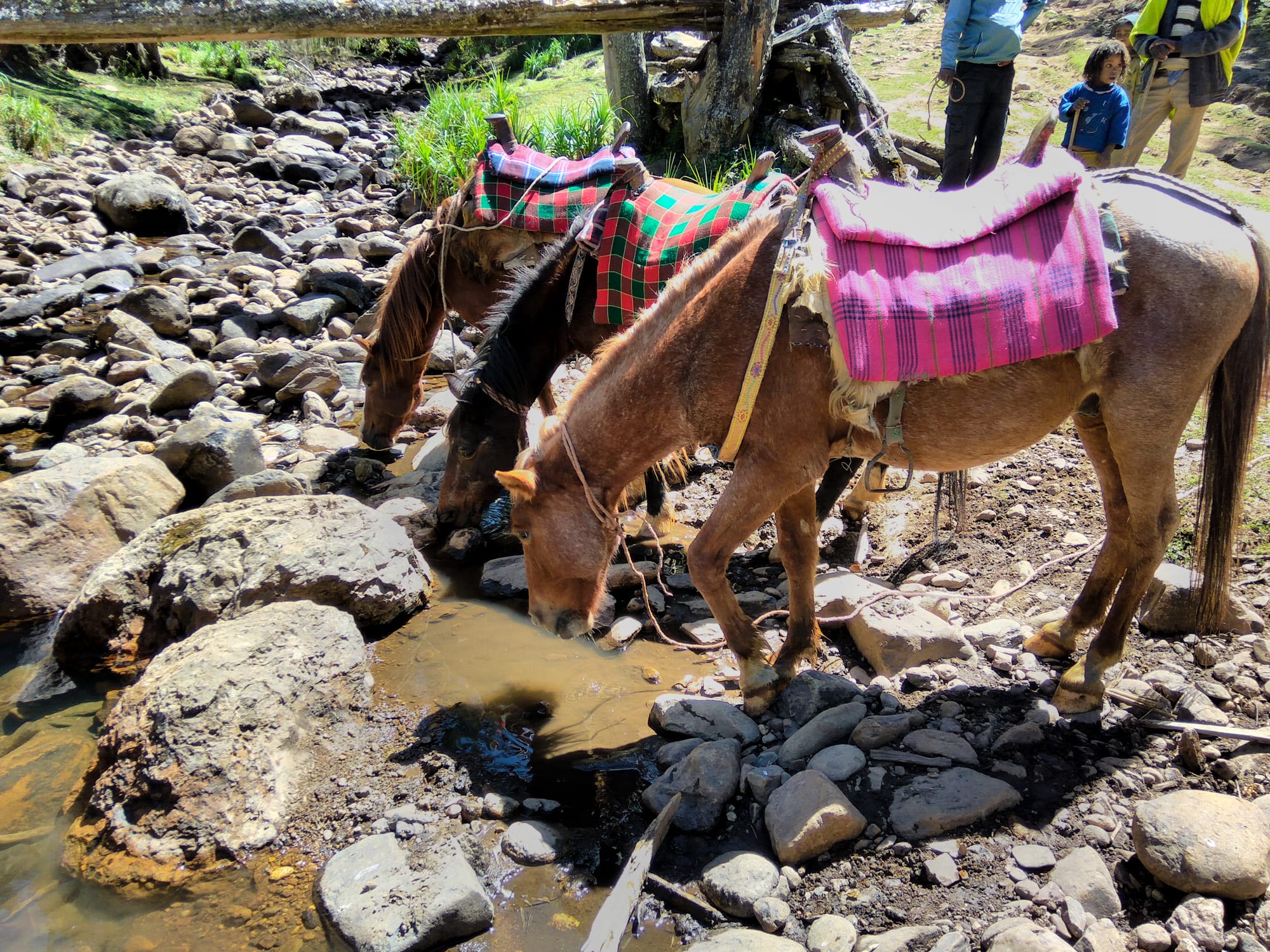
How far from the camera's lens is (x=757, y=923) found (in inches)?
107

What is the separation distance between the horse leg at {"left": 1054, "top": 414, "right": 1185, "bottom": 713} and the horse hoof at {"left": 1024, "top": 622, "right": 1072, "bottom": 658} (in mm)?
269

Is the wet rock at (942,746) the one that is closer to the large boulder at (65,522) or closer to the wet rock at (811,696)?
the wet rock at (811,696)

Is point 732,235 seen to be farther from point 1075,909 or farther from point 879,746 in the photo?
point 1075,909

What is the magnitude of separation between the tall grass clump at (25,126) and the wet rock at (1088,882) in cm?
Answer: 1554

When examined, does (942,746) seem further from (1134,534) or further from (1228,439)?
(1228,439)

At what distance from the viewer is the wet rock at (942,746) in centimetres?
320

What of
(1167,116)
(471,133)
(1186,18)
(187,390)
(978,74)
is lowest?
(187,390)

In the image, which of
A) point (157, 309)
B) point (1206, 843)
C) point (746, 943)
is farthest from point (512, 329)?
point (157, 309)

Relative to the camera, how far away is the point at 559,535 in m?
3.52

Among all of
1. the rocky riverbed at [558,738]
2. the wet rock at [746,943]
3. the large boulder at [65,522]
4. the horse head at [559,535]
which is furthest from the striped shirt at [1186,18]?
the large boulder at [65,522]

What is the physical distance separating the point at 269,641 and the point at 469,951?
1.71 metres

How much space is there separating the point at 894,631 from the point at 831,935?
161 cm

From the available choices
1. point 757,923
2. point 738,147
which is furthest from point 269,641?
point 738,147

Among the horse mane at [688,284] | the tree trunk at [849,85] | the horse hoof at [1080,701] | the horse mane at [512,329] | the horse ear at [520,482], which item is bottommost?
the horse hoof at [1080,701]
